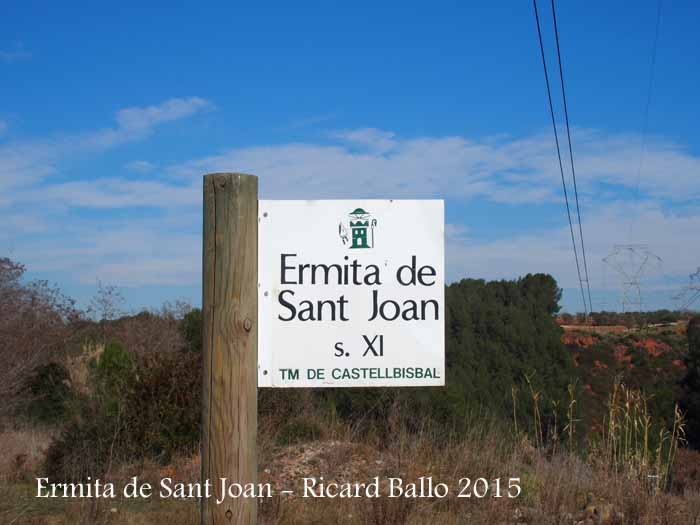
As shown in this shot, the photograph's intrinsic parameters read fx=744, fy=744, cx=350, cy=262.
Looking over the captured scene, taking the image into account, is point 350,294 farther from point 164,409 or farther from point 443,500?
point 164,409

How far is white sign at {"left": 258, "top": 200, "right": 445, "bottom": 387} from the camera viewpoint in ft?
12.5

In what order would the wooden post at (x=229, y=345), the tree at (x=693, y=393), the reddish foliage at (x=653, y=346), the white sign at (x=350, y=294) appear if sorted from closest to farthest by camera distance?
the wooden post at (x=229, y=345)
the white sign at (x=350, y=294)
the tree at (x=693, y=393)
the reddish foliage at (x=653, y=346)

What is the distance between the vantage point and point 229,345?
3.60m

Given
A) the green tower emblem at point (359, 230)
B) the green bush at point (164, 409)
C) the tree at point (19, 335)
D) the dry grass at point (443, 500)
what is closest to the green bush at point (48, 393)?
the tree at point (19, 335)

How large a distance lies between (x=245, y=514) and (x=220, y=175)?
1.65m

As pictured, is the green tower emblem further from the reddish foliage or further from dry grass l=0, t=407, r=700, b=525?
the reddish foliage

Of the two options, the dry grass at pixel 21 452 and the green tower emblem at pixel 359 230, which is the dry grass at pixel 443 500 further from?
the green tower emblem at pixel 359 230

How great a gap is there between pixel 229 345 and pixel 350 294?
0.69 m

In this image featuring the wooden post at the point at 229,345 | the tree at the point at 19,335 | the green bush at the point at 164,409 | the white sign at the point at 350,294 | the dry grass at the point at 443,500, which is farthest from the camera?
the tree at the point at 19,335

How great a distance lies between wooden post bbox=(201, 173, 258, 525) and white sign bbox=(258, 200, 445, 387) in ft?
0.59

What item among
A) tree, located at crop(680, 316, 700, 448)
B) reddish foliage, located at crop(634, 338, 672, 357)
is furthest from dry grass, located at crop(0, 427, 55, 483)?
reddish foliage, located at crop(634, 338, 672, 357)

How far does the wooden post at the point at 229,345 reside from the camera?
3.56 meters

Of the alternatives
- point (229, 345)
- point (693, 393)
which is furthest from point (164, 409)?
point (693, 393)

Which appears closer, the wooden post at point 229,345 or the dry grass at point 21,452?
the wooden post at point 229,345
